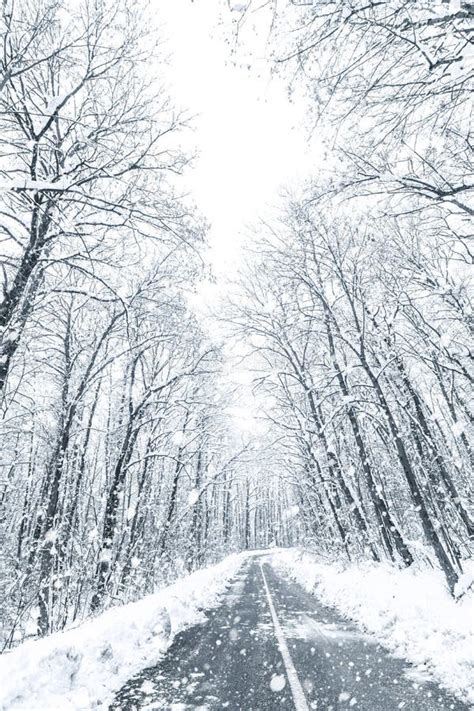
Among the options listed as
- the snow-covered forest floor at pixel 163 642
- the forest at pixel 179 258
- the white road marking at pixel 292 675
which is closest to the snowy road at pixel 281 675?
the white road marking at pixel 292 675

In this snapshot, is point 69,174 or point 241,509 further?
point 241,509

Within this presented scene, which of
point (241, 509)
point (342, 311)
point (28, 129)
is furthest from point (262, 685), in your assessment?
point (241, 509)

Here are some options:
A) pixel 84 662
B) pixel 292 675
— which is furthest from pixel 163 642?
pixel 292 675

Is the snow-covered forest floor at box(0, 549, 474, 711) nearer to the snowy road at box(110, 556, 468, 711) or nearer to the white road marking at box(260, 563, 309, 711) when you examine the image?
the snowy road at box(110, 556, 468, 711)

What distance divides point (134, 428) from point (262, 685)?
8.92m

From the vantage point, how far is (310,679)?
4.93m

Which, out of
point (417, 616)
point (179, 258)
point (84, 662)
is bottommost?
point (417, 616)

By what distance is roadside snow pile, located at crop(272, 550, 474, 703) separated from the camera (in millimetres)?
4836

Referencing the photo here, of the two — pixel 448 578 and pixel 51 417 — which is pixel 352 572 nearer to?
pixel 448 578

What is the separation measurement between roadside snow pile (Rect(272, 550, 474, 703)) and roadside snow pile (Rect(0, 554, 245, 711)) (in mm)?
3734

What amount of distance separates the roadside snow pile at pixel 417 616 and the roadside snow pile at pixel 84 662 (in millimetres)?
3734

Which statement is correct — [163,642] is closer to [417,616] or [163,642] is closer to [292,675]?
[292,675]

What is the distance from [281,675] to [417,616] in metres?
3.17

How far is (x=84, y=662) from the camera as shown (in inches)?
194
